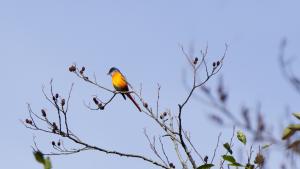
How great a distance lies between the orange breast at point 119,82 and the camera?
36.8 feet

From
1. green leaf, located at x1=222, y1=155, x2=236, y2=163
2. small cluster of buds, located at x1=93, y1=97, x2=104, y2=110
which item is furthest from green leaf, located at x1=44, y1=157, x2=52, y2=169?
small cluster of buds, located at x1=93, y1=97, x2=104, y2=110

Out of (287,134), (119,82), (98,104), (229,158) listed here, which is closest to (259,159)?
(229,158)

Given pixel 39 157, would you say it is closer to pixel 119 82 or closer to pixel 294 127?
pixel 294 127

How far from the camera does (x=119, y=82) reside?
1134 centimetres

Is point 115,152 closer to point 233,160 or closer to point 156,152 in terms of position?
point 156,152

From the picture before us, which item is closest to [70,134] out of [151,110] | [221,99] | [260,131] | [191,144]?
[151,110]

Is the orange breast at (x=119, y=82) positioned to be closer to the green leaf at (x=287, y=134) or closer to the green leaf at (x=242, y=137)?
the green leaf at (x=242, y=137)

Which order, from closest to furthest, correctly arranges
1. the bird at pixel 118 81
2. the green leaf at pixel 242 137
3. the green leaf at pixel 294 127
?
the green leaf at pixel 294 127 < the green leaf at pixel 242 137 < the bird at pixel 118 81

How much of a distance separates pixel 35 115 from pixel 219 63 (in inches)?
96.1

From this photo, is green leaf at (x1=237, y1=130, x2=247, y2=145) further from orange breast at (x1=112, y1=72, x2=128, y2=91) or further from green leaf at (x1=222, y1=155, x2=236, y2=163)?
orange breast at (x1=112, y1=72, x2=128, y2=91)

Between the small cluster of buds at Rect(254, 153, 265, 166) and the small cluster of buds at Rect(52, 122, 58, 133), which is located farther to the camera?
the small cluster of buds at Rect(52, 122, 58, 133)

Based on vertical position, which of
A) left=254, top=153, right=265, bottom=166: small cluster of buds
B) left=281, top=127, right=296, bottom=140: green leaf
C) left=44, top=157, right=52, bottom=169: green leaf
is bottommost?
left=44, top=157, right=52, bottom=169: green leaf

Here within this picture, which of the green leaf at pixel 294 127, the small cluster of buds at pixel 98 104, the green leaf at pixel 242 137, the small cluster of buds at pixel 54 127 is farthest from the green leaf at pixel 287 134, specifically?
the small cluster of buds at pixel 98 104

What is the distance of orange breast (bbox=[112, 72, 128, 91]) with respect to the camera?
11.2 meters
